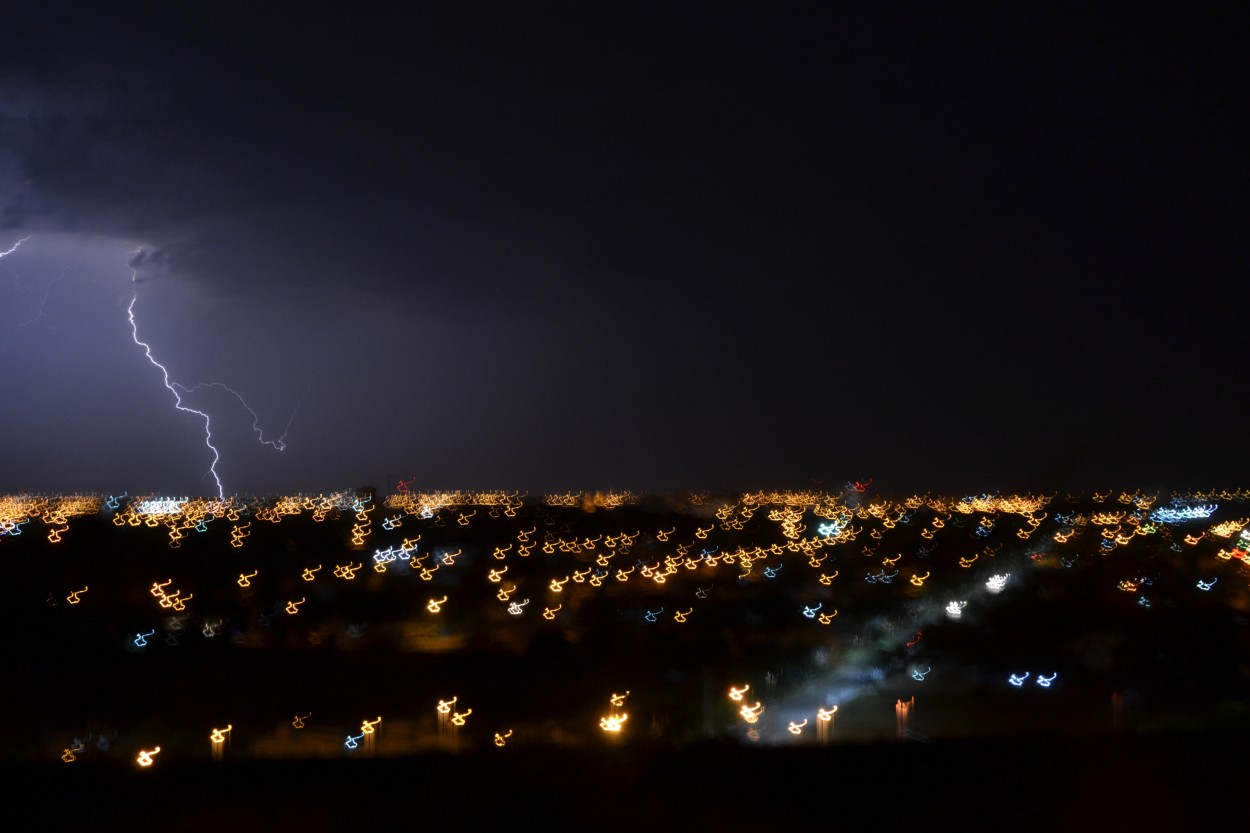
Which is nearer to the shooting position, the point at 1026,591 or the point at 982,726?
the point at 982,726

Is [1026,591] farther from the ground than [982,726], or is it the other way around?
[1026,591]

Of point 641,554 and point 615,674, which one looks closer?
point 615,674

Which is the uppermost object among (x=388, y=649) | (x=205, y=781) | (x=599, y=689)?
(x=388, y=649)

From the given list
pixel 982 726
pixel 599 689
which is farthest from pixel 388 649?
pixel 982 726

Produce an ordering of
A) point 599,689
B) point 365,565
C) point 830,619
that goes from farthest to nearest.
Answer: point 365,565, point 830,619, point 599,689

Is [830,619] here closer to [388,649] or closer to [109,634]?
[388,649]

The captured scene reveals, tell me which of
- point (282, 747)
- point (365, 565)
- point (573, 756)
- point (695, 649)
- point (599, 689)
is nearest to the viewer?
point (573, 756)

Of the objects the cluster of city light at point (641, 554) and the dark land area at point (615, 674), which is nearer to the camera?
the dark land area at point (615, 674)

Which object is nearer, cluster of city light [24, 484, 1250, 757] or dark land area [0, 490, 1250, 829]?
dark land area [0, 490, 1250, 829]

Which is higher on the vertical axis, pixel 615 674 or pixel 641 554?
pixel 641 554
